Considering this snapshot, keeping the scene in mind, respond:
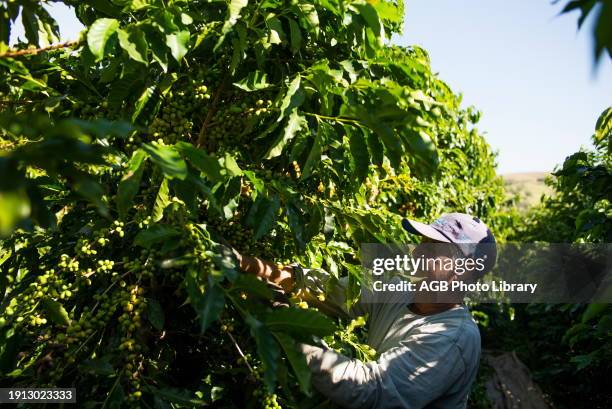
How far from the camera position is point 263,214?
5.93 ft

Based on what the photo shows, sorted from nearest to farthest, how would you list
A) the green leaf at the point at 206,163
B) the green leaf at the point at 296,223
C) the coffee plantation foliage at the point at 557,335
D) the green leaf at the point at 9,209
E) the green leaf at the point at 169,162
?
the green leaf at the point at 9,209 → the green leaf at the point at 169,162 → the green leaf at the point at 206,163 → the green leaf at the point at 296,223 → the coffee plantation foliage at the point at 557,335

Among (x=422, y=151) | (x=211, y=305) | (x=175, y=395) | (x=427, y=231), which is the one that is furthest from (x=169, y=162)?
(x=427, y=231)

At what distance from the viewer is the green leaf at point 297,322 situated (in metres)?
1.49

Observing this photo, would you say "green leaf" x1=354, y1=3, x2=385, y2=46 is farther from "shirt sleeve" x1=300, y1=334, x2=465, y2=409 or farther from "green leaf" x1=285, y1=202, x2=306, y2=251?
"shirt sleeve" x1=300, y1=334, x2=465, y2=409

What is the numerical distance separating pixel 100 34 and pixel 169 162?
54cm

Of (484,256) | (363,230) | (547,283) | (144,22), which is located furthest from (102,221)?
(547,283)

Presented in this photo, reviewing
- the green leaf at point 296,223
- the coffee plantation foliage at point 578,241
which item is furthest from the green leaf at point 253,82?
the coffee plantation foliage at point 578,241

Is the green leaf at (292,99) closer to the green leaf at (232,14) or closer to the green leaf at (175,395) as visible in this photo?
the green leaf at (232,14)

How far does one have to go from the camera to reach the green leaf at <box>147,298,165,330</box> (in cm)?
177

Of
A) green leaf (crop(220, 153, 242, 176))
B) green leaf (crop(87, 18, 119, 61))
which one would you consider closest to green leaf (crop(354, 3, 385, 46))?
green leaf (crop(220, 153, 242, 176))

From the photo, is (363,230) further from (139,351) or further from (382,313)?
(139,351)

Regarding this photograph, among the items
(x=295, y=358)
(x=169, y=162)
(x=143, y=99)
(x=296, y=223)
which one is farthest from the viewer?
(x=296, y=223)

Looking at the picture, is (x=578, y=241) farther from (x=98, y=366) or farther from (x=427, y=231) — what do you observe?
(x=98, y=366)

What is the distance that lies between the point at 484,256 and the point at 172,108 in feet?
4.42
